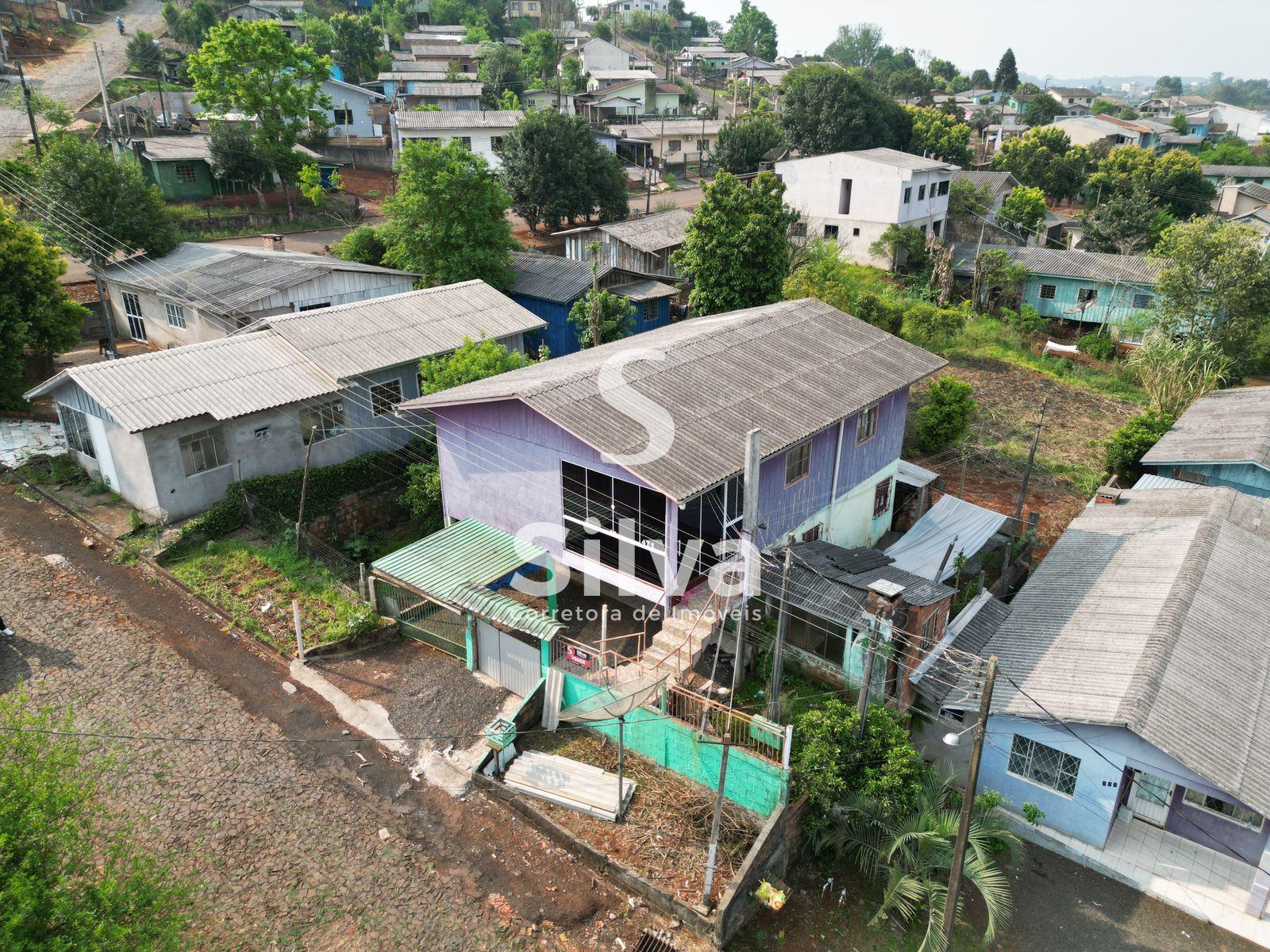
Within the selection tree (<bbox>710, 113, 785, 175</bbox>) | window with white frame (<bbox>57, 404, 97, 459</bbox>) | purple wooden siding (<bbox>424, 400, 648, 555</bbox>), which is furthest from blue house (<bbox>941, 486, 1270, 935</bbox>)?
tree (<bbox>710, 113, 785, 175</bbox>)

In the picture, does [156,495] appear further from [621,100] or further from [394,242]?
[621,100]

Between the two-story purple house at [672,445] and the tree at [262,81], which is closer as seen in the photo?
the two-story purple house at [672,445]

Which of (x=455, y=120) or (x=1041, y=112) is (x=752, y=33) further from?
(x=455, y=120)

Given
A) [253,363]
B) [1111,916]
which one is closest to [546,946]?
[1111,916]

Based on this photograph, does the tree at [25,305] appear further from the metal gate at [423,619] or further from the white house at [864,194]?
the white house at [864,194]

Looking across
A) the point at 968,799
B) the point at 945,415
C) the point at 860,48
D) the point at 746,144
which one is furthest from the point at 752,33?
the point at 968,799

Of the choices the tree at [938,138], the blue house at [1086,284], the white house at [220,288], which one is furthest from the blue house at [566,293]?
the tree at [938,138]
